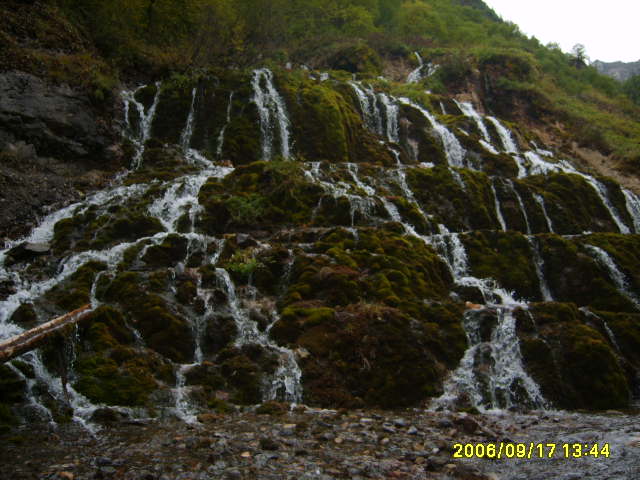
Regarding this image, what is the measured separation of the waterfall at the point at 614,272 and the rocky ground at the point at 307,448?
720cm

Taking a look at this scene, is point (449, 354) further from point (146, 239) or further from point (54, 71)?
point (54, 71)

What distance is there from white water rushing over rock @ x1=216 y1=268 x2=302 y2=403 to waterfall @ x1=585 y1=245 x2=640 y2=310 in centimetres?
1065

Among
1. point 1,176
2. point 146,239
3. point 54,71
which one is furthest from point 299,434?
point 54,71

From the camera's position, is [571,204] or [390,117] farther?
[390,117]

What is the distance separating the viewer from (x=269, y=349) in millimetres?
10211

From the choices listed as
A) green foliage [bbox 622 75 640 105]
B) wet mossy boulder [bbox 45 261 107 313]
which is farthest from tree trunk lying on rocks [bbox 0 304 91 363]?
green foliage [bbox 622 75 640 105]

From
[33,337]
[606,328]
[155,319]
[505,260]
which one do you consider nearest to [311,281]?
[155,319]

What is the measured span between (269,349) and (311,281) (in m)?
2.61

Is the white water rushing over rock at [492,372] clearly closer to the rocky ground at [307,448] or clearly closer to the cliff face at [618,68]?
the rocky ground at [307,448]

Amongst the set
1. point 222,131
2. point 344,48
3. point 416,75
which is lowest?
point 222,131

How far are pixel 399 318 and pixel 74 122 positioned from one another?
16.9m

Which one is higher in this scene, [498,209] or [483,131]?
[483,131]

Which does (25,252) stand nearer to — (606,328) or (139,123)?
(139,123)
